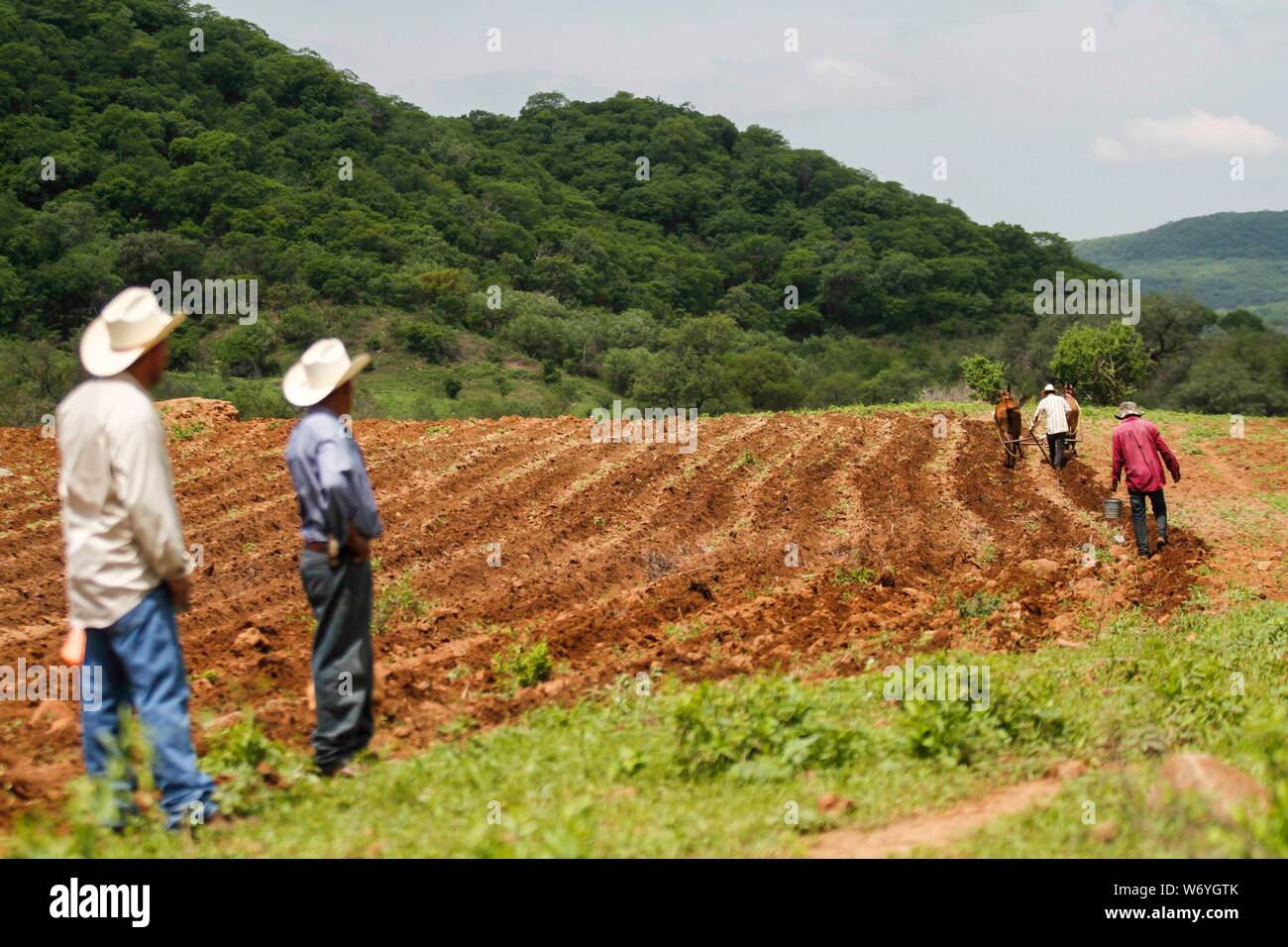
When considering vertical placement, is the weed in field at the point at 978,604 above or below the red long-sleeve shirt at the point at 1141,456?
below

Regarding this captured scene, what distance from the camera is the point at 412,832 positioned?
4699 mm

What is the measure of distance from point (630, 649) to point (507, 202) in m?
67.2

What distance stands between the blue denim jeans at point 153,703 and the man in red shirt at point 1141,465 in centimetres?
972

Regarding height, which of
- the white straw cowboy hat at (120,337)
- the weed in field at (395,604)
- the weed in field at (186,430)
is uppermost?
the white straw cowboy hat at (120,337)

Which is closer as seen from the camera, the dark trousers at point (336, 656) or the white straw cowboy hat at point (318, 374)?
the dark trousers at point (336, 656)

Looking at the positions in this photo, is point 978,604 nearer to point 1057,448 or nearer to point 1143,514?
point 1143,514

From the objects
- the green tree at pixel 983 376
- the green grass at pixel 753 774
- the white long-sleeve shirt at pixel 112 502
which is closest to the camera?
the green grass at pixel 753 774

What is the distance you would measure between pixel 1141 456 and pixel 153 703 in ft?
32.8

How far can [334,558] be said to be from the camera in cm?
563

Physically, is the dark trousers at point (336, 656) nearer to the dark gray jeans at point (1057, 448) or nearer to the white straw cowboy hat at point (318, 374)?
the white straw cowboy hat at point (318, 374)

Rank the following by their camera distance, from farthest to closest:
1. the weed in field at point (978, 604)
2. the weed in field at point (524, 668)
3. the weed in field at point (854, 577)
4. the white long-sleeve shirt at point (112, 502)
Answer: the weed in field at point (854, 577)
the weed in field at point (978, 604)
the weed in field at point (524, 668)
the white long-sleeve shirt at point (112, 502)

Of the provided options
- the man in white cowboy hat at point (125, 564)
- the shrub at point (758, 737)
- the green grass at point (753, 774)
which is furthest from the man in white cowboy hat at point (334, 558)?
the shrub at point (758, 737)

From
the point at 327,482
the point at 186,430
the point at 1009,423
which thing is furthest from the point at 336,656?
the point at 186,430

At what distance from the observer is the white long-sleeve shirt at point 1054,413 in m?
18.2
